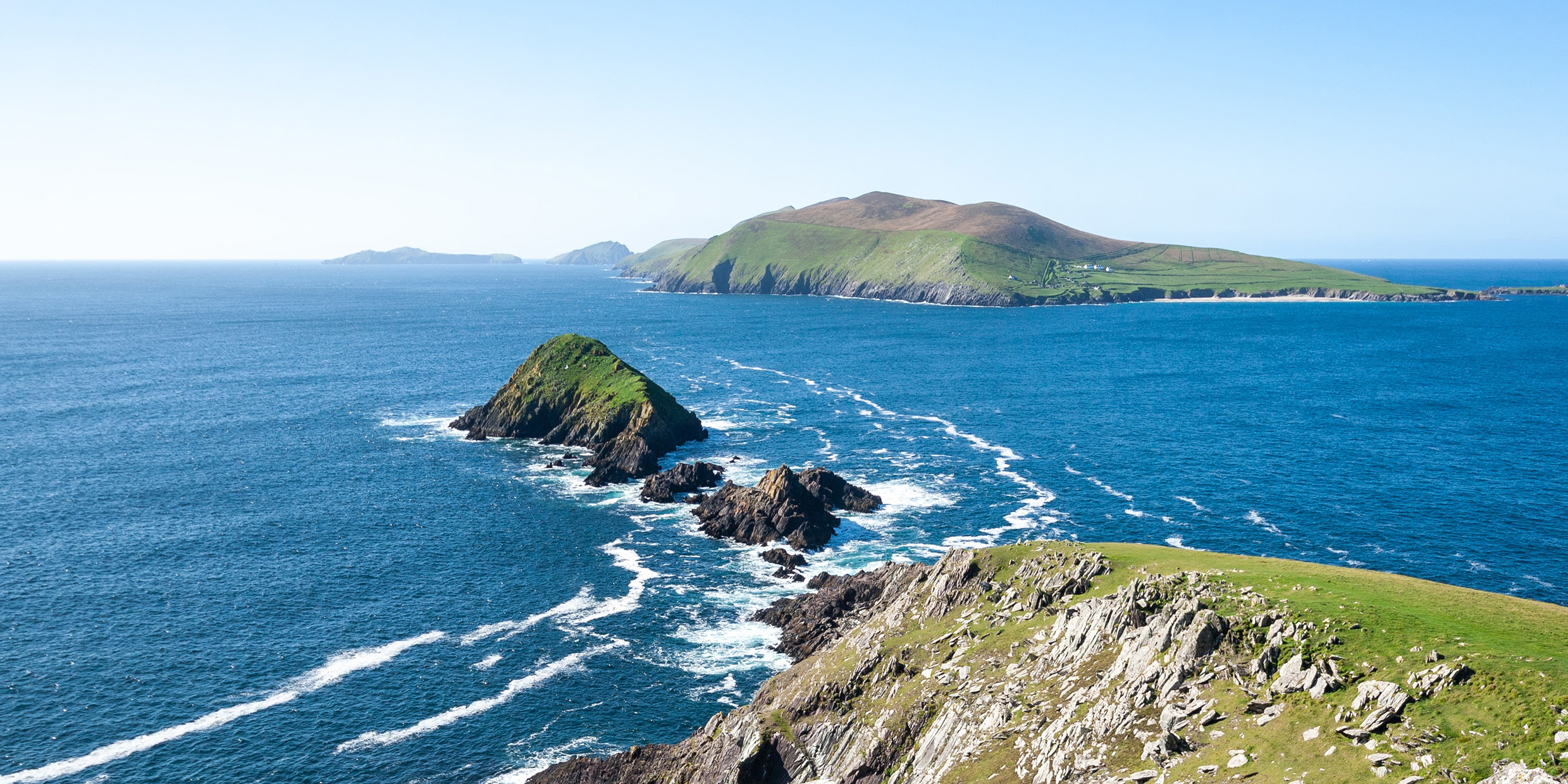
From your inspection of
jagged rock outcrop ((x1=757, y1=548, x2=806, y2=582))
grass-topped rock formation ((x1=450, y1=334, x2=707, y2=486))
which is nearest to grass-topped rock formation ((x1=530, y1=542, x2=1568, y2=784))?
jagged rock outcrop ((x1=757, y1=548, x2=806, y2=582))

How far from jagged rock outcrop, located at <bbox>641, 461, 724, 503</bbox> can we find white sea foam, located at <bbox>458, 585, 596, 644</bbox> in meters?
29.3

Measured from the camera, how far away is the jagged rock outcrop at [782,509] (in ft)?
340

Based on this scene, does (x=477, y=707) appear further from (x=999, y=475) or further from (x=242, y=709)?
(x=999, y=475)

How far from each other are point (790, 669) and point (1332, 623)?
37744 millimetres

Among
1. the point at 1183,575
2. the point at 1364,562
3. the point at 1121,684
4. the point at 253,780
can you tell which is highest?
the point at 1183,575

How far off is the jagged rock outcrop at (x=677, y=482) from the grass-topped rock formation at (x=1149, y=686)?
52.9m

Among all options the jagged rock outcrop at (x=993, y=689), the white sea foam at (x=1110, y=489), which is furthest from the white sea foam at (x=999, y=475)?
the jagged rock outcrop at (x=993, y=689)

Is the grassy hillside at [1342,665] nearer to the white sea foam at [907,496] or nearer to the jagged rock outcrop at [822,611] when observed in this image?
the jagged rock outcrop at [822,611]

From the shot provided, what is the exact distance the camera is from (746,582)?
3661 inches

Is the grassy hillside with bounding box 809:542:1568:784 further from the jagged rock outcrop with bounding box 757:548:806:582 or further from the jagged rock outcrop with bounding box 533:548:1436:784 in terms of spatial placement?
the jagged rock outcrop with bounding box 757:548:806:582

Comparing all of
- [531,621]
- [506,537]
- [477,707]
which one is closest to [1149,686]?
[477,707]

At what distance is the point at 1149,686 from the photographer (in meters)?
47.4

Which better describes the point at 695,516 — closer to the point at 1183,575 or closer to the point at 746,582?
the point at 746,582

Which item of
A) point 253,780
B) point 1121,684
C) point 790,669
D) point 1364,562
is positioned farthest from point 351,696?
point 1364,562
